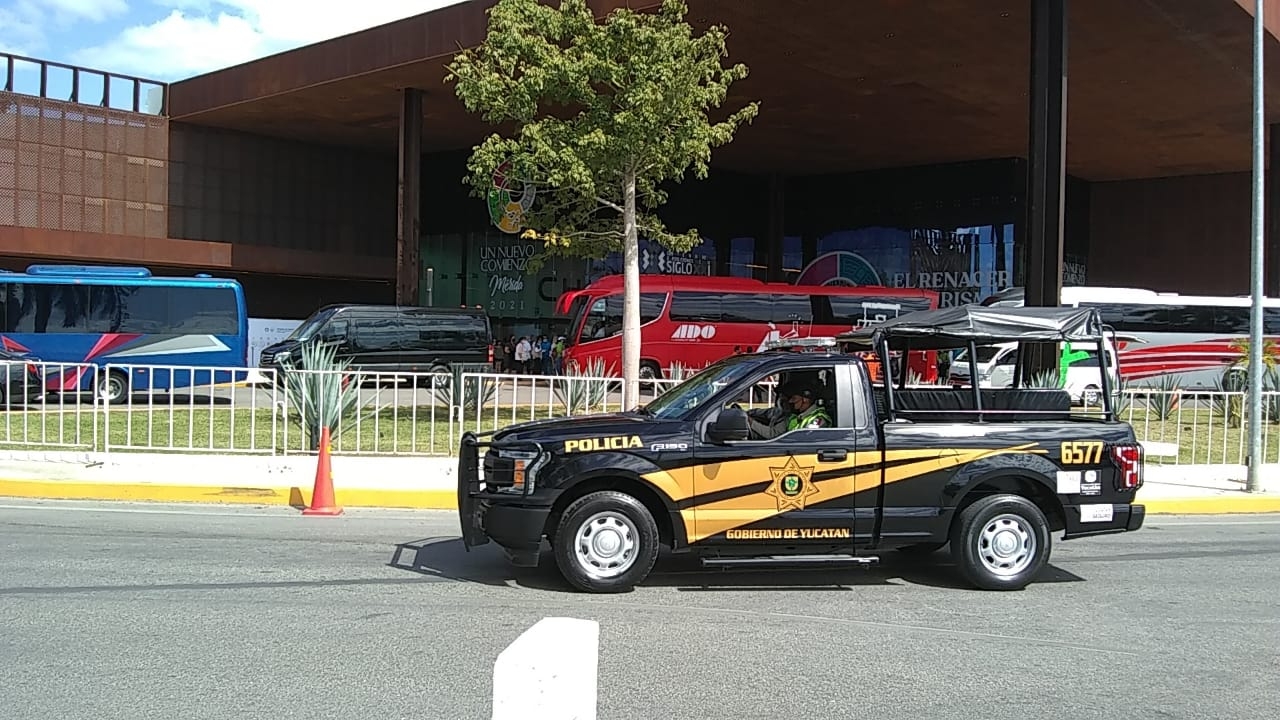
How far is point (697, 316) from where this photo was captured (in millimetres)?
30453

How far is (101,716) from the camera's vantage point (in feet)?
15.0

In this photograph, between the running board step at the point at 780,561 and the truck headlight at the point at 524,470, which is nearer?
the truck headlight at the point at 524,470

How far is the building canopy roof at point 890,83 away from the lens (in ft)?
82.7

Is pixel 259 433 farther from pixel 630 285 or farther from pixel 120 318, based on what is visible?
pixel 120 318

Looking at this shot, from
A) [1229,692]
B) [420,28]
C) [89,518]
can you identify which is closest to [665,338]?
[420,28]

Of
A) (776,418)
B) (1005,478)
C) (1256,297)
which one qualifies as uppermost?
(1256,297)

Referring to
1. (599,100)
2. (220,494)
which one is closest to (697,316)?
(599,100)

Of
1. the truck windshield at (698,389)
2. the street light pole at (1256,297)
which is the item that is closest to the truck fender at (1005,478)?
the truck windshield at (698,389)

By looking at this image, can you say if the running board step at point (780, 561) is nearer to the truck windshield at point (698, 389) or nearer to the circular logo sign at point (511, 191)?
the truck windshield at point (698, 389)

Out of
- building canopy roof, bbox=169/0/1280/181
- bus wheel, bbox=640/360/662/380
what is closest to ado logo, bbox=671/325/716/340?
bus wheel, bbox=640/360/662/380

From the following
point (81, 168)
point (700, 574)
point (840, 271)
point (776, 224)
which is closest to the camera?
point (700, 574)

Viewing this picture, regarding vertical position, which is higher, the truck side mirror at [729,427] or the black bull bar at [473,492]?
the truck side mirror at [729,427]

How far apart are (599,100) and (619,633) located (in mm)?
11312

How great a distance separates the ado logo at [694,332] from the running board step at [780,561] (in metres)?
22.9
